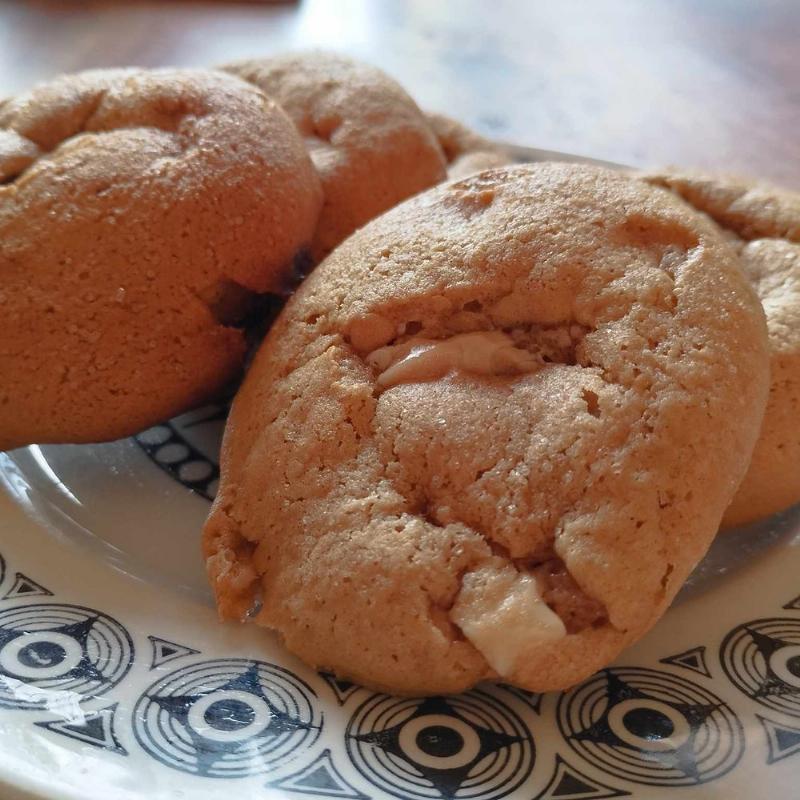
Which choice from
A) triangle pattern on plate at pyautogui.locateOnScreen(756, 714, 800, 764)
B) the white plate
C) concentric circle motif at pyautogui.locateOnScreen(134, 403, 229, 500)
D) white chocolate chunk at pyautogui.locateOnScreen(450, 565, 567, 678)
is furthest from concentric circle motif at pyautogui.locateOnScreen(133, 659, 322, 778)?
triangle pattern on plate at pyautogui.locateOnScreen(756, 714, 800, 764)

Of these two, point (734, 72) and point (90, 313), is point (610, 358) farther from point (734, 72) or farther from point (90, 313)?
point (734, 72)

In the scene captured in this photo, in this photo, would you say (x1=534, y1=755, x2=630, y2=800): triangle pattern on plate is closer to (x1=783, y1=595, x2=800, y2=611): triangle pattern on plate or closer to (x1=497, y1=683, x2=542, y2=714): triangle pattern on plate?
(x1=497, y1=683, x2=542, y2=714): triangle pattern on plate

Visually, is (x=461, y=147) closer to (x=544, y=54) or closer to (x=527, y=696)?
(x=527, y=696)

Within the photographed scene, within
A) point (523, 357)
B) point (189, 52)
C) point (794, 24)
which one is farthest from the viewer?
point (794, 24)

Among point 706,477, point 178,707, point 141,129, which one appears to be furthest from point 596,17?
point 178,707

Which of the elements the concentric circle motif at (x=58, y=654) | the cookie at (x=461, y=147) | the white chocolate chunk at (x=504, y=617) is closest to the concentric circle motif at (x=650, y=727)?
the white chocolate chunk at (x=504, y=617)

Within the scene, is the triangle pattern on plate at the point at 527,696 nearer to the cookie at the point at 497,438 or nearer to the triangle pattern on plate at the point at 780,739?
the cookie at the point at 497,438

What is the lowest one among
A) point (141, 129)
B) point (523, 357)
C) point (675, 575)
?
point (675, 575)
